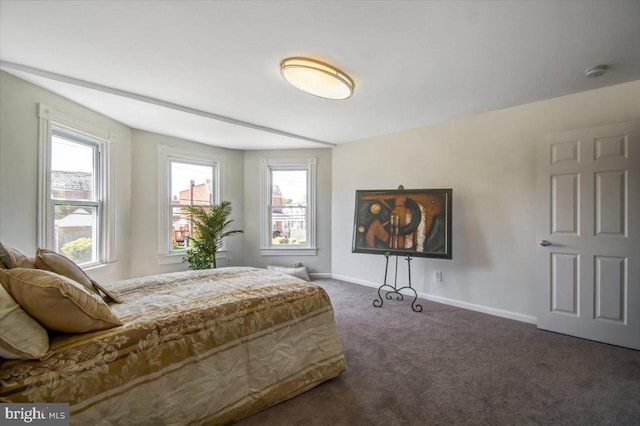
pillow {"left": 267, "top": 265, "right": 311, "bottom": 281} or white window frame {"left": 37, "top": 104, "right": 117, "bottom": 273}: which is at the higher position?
white window frame {"left": 37, "top": 104, "right": 117, "bottom": 273}

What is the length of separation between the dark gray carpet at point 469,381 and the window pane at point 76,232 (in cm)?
291

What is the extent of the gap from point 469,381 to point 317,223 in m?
3.44

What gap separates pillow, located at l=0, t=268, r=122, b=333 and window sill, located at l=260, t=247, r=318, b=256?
3.72 meters

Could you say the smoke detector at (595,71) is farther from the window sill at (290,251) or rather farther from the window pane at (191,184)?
the window pane at (191,184)

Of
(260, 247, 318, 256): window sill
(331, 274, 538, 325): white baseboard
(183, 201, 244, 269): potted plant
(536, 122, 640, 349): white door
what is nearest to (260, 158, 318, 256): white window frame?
(260, 247, 318, 256): window sill

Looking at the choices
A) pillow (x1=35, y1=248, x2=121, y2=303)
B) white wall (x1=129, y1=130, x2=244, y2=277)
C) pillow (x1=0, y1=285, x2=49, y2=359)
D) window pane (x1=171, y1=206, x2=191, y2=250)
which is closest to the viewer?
pillow (x1=0, y1=285, x2=49, y2=359)

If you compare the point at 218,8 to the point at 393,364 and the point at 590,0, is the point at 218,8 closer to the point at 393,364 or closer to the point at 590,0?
the point at 590,0

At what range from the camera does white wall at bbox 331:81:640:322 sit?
9.22ft

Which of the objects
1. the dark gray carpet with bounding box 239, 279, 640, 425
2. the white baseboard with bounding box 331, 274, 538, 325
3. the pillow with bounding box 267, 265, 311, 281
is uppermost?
the pillow with bounding box 267, 265, 311, 281

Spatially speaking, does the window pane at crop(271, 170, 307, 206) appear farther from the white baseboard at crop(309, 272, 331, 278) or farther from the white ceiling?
the white ceiling

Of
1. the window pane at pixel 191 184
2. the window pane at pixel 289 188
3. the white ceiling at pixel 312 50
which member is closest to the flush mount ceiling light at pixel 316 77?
the white ceiling at pixel 312 50

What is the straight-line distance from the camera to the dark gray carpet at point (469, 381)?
1.58m

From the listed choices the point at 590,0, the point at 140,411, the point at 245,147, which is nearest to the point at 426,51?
the point at 590,0

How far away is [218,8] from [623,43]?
9.49 ft
